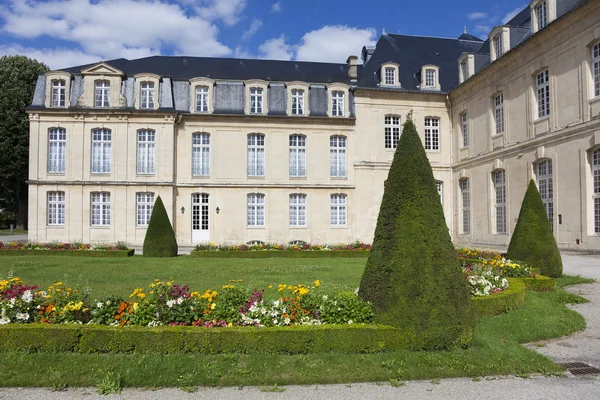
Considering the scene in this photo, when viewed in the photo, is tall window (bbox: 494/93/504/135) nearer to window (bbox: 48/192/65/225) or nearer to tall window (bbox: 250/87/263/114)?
tall window (bbox: 250/87/263/114)

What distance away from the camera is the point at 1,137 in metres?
31.3

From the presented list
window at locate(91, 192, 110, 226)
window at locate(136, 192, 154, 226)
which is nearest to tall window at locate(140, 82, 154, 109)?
window at locate(136, 192, 154, 226)

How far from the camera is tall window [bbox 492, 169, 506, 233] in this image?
2167 cm

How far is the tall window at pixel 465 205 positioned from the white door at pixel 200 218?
14439 millimetres

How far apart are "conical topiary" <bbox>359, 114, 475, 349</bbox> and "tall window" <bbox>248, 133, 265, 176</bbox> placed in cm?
2045

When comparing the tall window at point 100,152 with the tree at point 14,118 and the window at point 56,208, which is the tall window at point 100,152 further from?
the tree at point 14,118

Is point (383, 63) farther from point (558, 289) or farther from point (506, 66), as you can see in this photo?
point (558, 289)

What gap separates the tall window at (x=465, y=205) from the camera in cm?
2477

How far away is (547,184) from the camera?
18.6 meters

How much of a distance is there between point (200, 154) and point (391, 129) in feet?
36.9

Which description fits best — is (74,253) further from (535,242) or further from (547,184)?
(547,184)

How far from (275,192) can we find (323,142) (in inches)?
159

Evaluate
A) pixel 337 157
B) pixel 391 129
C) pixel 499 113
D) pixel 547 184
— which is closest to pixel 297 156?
pixel 337 157

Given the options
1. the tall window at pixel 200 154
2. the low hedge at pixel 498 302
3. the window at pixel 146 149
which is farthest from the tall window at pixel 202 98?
the low hedge at pixel 498 302
